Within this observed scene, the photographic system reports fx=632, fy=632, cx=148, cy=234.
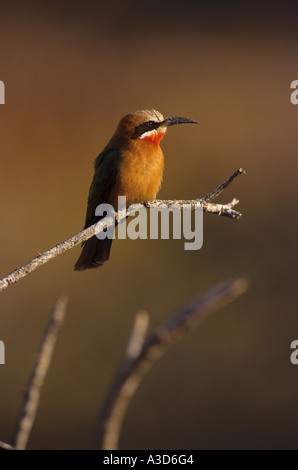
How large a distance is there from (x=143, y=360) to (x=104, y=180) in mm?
2283

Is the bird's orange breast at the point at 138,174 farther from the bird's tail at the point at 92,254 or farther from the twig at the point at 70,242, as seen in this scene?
the twig at the point at 70,242

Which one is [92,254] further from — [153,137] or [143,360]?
[143,360]

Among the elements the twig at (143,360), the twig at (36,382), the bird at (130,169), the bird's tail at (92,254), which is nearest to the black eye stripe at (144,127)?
the bird at (130,169)

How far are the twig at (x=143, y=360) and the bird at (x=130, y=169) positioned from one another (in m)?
2.06

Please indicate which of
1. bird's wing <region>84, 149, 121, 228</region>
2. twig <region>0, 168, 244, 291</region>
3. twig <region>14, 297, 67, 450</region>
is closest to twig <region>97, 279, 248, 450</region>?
twig <region>14, 297, 67, 450</region>

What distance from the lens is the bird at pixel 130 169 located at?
114 inches

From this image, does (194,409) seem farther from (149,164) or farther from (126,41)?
(126,41)

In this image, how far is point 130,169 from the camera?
295 cm

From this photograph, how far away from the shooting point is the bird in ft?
9.52

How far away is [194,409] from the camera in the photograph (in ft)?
17.1

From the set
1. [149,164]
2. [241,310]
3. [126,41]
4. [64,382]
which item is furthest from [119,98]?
[149,164]

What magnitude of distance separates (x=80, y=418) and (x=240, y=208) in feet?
8.30

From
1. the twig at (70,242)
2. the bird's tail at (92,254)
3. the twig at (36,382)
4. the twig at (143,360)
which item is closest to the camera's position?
the twig at (143,360)

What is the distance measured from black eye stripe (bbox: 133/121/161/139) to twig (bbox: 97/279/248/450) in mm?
2193
